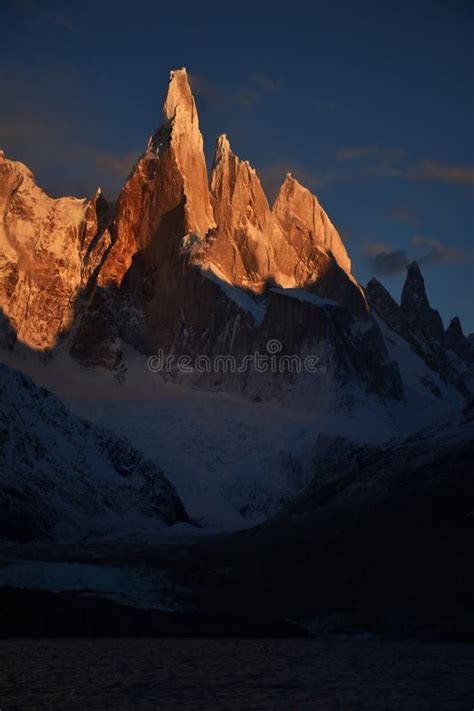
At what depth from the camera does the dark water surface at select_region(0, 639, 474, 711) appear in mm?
43281

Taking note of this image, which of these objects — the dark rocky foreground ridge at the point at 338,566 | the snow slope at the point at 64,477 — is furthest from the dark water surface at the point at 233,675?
the snow slope at the point at 64,477

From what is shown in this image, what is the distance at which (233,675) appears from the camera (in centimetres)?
4962

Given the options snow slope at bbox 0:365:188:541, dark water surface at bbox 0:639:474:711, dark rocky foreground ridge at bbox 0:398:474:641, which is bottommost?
dark water surface at bbox 0:639:474:711

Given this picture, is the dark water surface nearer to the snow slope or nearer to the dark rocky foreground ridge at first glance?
the dark rocky foreground ridge

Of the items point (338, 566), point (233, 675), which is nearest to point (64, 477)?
point (338, 566)

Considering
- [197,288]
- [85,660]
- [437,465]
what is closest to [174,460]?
[197,288]

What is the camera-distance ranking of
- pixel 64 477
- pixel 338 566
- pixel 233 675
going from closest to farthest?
pixel 233 675 < pixel 338 566 < pixel 64 477

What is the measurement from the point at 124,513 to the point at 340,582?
52.2 m

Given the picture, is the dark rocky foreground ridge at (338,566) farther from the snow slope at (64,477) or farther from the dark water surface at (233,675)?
the snow slope at (64,477)

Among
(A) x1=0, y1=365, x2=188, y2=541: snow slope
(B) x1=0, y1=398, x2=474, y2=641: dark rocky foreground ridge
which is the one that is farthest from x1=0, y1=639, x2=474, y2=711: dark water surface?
(A) x1=0, y1=365, x2=188, y2=541: snow slope

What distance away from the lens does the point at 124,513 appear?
409 ft

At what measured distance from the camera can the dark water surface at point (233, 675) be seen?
142 ft

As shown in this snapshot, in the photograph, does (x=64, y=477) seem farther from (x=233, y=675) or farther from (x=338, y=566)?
(x=233, y=675)

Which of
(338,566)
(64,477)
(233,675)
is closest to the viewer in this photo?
(233,675)
